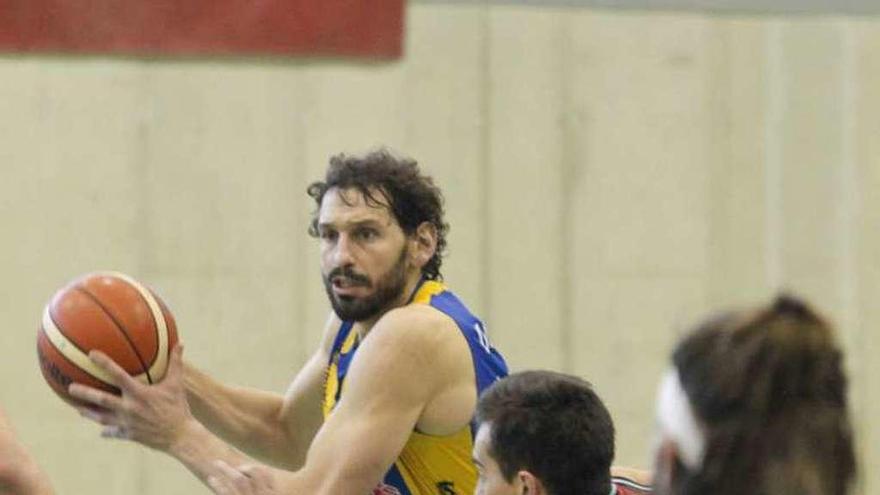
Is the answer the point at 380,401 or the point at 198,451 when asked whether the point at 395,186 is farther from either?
the point at 198,451

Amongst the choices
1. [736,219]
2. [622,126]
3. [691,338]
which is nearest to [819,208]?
[736,219]

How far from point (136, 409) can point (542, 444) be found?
93cm

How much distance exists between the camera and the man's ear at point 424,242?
3766 millimetres

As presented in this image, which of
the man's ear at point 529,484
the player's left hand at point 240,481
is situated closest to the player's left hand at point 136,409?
the player's left hand at point 240,481

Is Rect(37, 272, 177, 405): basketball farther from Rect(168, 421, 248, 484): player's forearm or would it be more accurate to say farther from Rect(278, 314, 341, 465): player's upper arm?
Rect(278, 314, 341, 465): player's upper arm

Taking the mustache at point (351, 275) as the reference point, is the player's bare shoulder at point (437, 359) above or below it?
below

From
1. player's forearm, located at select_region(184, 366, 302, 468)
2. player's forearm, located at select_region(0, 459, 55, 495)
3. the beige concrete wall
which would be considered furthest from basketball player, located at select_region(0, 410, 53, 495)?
the beige concrete wall

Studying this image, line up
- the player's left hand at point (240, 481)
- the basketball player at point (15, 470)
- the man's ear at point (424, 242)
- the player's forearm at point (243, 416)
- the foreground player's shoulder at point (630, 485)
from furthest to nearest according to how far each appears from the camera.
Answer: the player's forearm at point (243, 416) < the man's ear at point (424, 242) < the player's left hand at point (240, 481) < the foreground player's shoulder at point (630, 485) < the basketball player at point (15, 470)

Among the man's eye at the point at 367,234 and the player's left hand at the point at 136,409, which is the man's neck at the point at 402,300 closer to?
the man's eye at the point at 367,234

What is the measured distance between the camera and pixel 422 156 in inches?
231

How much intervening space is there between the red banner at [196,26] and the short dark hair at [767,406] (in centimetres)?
454

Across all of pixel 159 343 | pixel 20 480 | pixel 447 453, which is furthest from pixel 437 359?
pixel 20 480

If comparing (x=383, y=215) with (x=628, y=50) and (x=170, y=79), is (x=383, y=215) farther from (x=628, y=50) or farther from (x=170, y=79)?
(x=628, y=50)

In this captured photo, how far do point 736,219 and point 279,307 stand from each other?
5.76 feet
